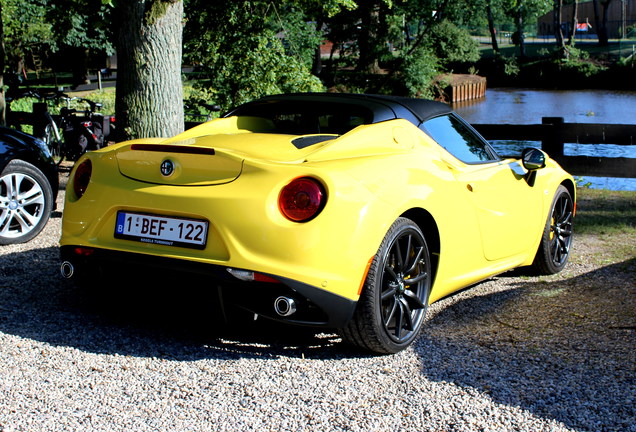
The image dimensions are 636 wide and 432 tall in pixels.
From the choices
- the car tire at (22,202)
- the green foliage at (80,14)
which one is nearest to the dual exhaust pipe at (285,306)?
the car tire at (22,202)

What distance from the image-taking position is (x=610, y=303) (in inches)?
204

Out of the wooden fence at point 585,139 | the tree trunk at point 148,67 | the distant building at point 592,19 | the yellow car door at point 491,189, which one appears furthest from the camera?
the distant building at point 592,19

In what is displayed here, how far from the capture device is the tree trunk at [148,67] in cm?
789

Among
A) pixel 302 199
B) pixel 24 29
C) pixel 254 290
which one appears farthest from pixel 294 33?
pixel 24 29

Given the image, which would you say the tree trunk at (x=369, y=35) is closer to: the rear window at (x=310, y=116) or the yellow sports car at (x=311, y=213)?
the rear window at (x=310, y=116)

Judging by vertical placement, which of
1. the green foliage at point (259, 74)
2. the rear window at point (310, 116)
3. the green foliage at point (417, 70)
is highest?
the green foliage at point (417, 70)

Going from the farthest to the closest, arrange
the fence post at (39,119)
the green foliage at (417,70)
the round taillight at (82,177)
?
the green foliage at (417,70), the fence post at (39,119), the round taillight at (82,177)

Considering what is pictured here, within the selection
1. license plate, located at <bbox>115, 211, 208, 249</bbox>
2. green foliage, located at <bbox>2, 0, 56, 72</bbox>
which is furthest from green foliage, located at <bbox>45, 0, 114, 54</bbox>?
green foliage, located at <bbox>2, 0, 56, 72</bbox>

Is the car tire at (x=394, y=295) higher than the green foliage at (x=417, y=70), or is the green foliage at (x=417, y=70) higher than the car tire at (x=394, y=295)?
the green foliage at (x=417, y=70)

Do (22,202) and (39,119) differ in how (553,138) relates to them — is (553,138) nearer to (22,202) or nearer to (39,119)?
(22,202)

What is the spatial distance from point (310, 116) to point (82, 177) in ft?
4.53

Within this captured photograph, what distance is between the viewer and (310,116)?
4.84m

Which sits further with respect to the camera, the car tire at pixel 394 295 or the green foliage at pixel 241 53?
the green foliage at pixel 241 53

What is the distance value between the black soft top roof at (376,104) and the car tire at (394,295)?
0.80 meters
